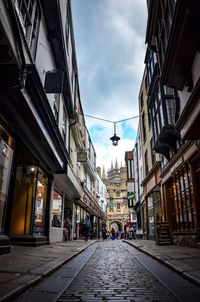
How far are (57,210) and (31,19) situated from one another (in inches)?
486

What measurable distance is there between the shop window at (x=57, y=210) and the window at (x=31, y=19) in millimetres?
9845

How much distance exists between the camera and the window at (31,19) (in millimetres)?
8560

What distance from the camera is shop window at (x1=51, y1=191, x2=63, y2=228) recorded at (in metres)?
17.3

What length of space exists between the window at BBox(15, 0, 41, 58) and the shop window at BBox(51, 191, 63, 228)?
985 centimetres

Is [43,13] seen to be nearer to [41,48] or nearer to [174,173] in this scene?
[41,48]

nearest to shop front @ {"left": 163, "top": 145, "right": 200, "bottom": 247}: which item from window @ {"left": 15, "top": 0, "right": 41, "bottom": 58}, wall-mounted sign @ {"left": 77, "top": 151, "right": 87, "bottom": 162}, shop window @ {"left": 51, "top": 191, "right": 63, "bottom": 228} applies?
shop window @ {"left": 51, "top": 191, "right": 63, "bottom": 228}

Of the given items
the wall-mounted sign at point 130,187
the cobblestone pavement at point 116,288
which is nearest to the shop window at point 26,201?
the cobblestone pavement at point 116,288

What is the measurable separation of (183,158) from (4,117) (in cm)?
829

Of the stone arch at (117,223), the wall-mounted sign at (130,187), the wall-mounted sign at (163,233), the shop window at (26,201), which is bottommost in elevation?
the wall-mounted sign at (163,233)

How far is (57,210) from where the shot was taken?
1855 cm

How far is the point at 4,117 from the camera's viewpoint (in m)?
8.10

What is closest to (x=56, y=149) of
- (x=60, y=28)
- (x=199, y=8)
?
(x=60, y=28)

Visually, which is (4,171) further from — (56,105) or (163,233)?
(163,233)

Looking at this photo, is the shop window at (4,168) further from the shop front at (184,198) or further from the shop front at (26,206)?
the shop front at (184,198)
